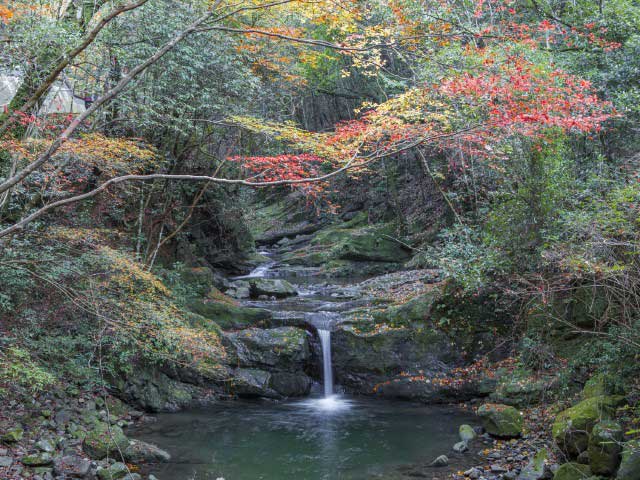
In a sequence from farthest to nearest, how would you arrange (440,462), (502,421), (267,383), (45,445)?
(267,383) → (502,421) → (440,462) → (45,445)

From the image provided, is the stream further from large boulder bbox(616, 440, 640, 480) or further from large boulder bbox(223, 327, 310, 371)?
large boulder bbox(616, 440, 640, 480)

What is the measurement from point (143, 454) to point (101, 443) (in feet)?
1.98

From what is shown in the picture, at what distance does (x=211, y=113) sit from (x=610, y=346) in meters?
9.19

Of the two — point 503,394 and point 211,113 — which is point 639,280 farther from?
point 211,113

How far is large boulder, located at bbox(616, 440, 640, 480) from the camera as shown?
15.9 feet

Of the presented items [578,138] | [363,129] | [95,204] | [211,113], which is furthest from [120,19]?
[578,138]

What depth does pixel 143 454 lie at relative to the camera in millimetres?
6922

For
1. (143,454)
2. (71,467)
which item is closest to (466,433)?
(143,454)

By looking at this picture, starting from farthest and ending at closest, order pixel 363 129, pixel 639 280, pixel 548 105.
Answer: pixel 363 129, pixel 548 105, pixel 639 280

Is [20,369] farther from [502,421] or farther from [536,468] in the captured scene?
[502,421]

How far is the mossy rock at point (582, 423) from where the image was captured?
5.85 metres

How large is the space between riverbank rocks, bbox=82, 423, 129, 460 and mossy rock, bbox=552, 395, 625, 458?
5.86 meters

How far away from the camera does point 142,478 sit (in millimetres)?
6375

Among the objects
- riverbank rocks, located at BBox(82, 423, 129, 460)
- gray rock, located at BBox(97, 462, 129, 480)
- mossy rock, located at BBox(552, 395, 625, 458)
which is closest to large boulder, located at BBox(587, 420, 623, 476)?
mossy rock, located at BBox(552, 395, 625, 458)
